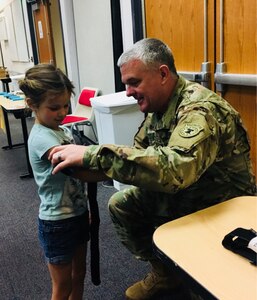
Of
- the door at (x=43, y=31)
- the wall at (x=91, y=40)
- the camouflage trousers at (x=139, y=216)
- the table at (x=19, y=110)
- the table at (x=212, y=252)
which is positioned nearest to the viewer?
the table at (x=212, y=252)

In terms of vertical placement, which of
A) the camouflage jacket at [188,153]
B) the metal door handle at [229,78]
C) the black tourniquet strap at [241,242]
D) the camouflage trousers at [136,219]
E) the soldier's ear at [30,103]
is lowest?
the camouflage trousers at [136,219]

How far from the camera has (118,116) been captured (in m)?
2.71

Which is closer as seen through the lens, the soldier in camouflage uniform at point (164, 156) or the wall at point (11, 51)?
the soldier in camouflage uniform at point (164, 156)

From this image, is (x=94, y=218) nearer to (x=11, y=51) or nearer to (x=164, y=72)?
(x=164, y=72)

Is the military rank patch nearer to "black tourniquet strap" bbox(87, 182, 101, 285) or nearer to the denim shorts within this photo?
"black tourniquet strap" bbox(87, 182, 101, 285)

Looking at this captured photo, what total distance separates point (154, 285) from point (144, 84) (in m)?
0.96

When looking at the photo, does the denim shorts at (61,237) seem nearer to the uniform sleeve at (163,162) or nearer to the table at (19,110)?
the uniform sleeve at (163,162)

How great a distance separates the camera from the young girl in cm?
117

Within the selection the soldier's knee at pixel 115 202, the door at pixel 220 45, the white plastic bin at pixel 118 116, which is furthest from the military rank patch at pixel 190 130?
the white plastic bin at pixel 118 116

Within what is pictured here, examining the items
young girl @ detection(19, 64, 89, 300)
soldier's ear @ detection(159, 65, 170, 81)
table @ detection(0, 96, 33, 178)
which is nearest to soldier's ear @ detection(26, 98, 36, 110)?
young girl @ detection(19, 64, 89, 300)

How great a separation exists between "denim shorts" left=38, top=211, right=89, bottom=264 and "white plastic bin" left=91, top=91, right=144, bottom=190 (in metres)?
1.50

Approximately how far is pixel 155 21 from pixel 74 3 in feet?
6.21

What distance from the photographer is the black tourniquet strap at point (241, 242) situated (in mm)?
746

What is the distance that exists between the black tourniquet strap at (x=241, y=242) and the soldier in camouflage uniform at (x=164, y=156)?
204mm
